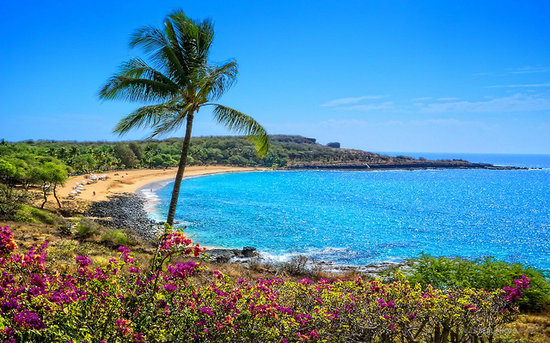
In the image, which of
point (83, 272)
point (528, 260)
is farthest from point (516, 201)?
point (83, 272)

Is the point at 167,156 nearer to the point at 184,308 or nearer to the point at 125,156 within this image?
the point at 125,156

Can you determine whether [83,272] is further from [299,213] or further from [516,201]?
[516,201]

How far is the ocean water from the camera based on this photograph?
26381 mm

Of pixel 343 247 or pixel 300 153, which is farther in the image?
pixel 300 153

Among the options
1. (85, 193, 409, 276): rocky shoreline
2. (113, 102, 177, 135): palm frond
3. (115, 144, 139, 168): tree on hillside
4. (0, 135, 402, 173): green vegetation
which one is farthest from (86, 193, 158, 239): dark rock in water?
(115, 144, 139, 168): tree on hillside

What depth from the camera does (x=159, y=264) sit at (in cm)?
499

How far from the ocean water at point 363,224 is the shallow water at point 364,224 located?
8 cm

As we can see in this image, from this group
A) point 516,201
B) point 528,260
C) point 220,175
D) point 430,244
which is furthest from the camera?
point 220,175

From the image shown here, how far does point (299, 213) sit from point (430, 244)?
16481mm

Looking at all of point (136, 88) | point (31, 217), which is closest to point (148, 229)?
point (31, 217)

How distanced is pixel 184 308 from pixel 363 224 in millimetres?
33726

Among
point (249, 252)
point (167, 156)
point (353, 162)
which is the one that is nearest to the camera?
point (249, 252)

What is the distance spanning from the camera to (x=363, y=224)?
36.6 meters

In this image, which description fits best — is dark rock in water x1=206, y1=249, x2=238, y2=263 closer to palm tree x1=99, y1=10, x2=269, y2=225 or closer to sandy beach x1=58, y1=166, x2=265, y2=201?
palm tree x1=99, y1=10, x2=269, y2=225
